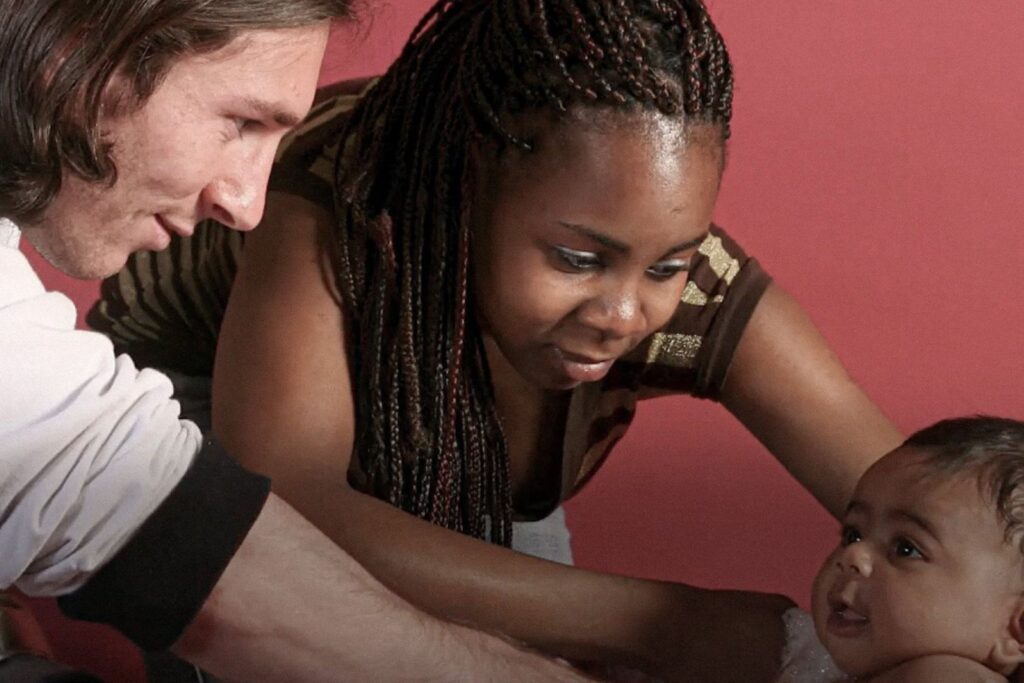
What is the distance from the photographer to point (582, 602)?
1268mm

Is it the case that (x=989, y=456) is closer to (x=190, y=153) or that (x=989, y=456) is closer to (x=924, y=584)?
(x=924, y=584)

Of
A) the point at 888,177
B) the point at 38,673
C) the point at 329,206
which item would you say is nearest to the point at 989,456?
the point at 329,206

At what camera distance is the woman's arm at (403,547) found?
1.25 meters

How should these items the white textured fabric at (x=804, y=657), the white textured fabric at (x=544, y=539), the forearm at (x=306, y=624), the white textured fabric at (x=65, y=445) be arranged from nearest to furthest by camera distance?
the white textured fabric at (x=65, y=445), the forearm at (x=306, y=624), the white textured fabric at (x=804, y=657), the white textured fabric at (x=544, y=539)

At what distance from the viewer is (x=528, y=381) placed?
53.4 inches

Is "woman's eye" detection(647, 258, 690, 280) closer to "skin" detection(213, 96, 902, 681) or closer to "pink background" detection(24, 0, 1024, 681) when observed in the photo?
"skin" detection(213, 96, 902, 681)

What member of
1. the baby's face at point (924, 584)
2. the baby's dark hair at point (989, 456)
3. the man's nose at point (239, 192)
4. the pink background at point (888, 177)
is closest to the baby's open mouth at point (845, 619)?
the baby's face at point (924, 584)

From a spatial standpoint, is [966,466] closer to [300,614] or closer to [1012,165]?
[300,614]

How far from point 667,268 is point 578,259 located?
0.07 m

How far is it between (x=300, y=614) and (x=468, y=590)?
305 mm

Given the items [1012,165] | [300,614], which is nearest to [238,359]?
[300,614]

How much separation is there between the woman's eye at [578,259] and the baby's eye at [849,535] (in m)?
0.27

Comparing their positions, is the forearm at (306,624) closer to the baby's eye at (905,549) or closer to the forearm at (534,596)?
the forearm at (534,596)

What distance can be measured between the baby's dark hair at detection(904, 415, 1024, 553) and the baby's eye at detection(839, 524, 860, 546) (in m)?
0.07
